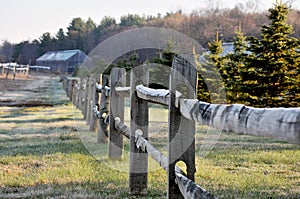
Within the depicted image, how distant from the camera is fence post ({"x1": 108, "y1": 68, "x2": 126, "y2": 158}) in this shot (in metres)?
5.52

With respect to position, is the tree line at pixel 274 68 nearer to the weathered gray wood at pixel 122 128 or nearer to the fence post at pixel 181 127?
the weathered gray wood at pixel 122 128

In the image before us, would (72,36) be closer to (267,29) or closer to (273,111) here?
(267,29)

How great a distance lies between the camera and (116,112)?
5.60m

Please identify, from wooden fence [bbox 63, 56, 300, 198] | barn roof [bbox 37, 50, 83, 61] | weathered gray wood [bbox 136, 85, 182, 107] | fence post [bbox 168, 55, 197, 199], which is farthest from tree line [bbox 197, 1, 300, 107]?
barn roof [bbox 37, 50, 83, 61]

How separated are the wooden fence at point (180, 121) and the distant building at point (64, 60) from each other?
63.6m

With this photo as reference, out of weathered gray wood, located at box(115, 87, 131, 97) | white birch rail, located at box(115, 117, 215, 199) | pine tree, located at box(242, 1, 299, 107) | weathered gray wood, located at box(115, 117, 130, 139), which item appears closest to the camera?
white birch rail, located at box(115, 117, 215, 199)

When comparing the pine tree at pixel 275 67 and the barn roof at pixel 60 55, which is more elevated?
the barn roof at pixel 60 55

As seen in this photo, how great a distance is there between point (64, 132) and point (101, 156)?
273 cm

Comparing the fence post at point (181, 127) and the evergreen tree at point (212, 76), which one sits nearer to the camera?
the fence post at point (181, 127)

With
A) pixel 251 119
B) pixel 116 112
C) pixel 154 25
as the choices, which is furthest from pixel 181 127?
pixel 154 25

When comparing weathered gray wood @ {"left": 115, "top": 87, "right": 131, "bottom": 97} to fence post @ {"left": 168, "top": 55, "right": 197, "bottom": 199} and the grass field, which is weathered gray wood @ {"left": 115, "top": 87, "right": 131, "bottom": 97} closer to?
the grass field

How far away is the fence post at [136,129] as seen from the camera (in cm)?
392

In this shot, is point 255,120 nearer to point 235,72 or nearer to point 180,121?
point 180,121

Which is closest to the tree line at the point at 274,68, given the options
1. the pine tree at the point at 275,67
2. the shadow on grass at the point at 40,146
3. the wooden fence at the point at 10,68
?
the pine tree at the point at 275,67
